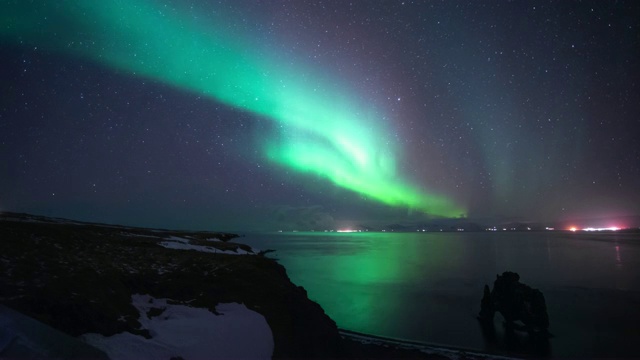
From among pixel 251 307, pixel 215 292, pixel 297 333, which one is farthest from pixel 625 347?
pixel 215 292

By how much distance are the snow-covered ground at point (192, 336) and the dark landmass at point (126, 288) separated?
50 centimetres

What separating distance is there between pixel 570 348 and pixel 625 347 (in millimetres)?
4420

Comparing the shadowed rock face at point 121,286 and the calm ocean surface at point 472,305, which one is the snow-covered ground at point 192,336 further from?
the calm ocean surface at point 472,305

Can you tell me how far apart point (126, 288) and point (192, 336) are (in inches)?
206

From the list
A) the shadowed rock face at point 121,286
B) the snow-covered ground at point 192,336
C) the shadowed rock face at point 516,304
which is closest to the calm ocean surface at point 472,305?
the shadowed rock face at point 516,304

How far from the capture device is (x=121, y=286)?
571 inches

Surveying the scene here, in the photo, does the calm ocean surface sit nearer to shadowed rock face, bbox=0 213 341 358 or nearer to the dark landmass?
the dark landmass

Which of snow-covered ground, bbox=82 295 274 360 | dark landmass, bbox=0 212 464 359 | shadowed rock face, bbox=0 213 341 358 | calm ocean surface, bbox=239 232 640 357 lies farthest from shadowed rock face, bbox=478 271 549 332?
snow-covered ground, bbox=82 295 274 360

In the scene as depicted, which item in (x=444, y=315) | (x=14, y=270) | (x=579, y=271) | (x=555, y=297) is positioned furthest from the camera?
(x=579, y=271)

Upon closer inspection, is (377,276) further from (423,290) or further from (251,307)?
(251,307)

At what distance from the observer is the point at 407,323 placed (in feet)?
118

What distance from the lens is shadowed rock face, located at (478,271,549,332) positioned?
32438 mm

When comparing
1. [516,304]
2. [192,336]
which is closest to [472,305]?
[516,304]

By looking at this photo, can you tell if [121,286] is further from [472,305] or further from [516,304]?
[472,305]
